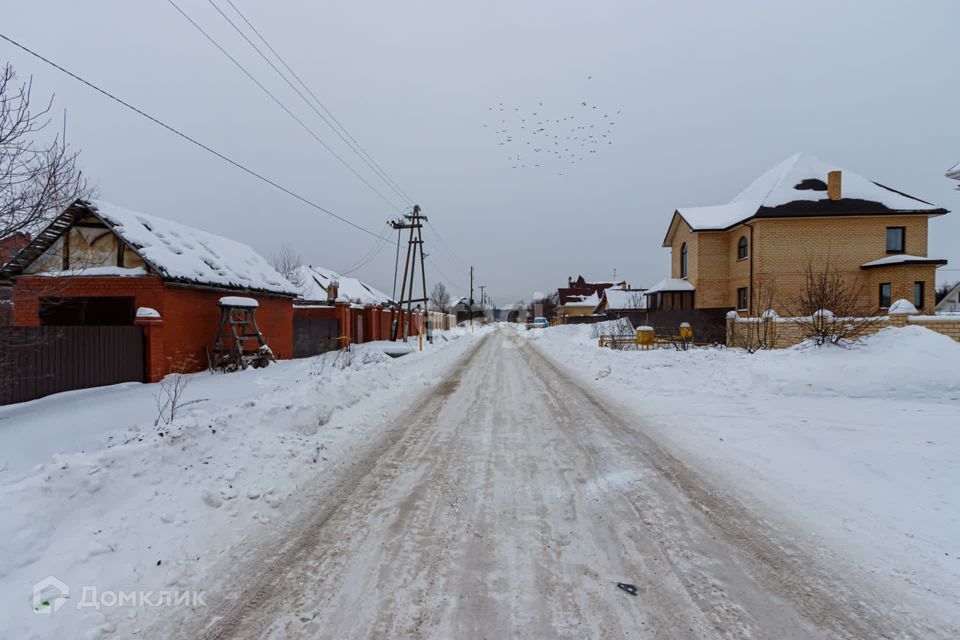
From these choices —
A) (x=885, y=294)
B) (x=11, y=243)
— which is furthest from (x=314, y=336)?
(x=885, y=294)

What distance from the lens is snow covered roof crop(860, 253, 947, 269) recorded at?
68.6ft

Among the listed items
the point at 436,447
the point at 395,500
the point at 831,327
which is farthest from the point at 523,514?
the point at 831,327

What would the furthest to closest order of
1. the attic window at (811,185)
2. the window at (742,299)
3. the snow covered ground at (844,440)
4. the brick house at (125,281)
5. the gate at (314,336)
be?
1. the window at (742,299)
2. the attic window at (811,185)
3. the gate at (314,336)
4. the brick house at (125,281)
5. the snow covered ground at (844,440)

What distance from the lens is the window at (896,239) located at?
22.8 m

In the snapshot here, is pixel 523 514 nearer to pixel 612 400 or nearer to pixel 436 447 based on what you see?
pixel 436 447

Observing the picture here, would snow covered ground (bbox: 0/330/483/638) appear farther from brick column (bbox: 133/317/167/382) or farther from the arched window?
the arched window

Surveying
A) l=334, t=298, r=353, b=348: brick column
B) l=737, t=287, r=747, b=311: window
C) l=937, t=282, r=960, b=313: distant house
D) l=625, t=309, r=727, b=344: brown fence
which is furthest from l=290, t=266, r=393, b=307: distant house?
l=937, t=282, r=960, b=313: distant house

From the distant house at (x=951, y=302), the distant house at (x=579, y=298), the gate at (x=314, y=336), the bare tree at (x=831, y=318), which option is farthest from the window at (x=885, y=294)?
the distant house at (x=579, y=298)

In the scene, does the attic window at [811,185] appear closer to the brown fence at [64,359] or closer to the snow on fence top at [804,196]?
the snow on fence top at [804,196]

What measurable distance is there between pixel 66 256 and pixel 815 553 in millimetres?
16190

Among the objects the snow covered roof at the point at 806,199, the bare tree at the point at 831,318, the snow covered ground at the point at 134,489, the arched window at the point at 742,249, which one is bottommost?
the snow covered ground at the point at 134,489

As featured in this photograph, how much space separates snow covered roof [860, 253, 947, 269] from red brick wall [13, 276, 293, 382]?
Answer: 3131cm

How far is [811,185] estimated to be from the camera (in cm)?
2423

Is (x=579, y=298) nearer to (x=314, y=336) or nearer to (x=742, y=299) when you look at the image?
(x=742, y=299)
